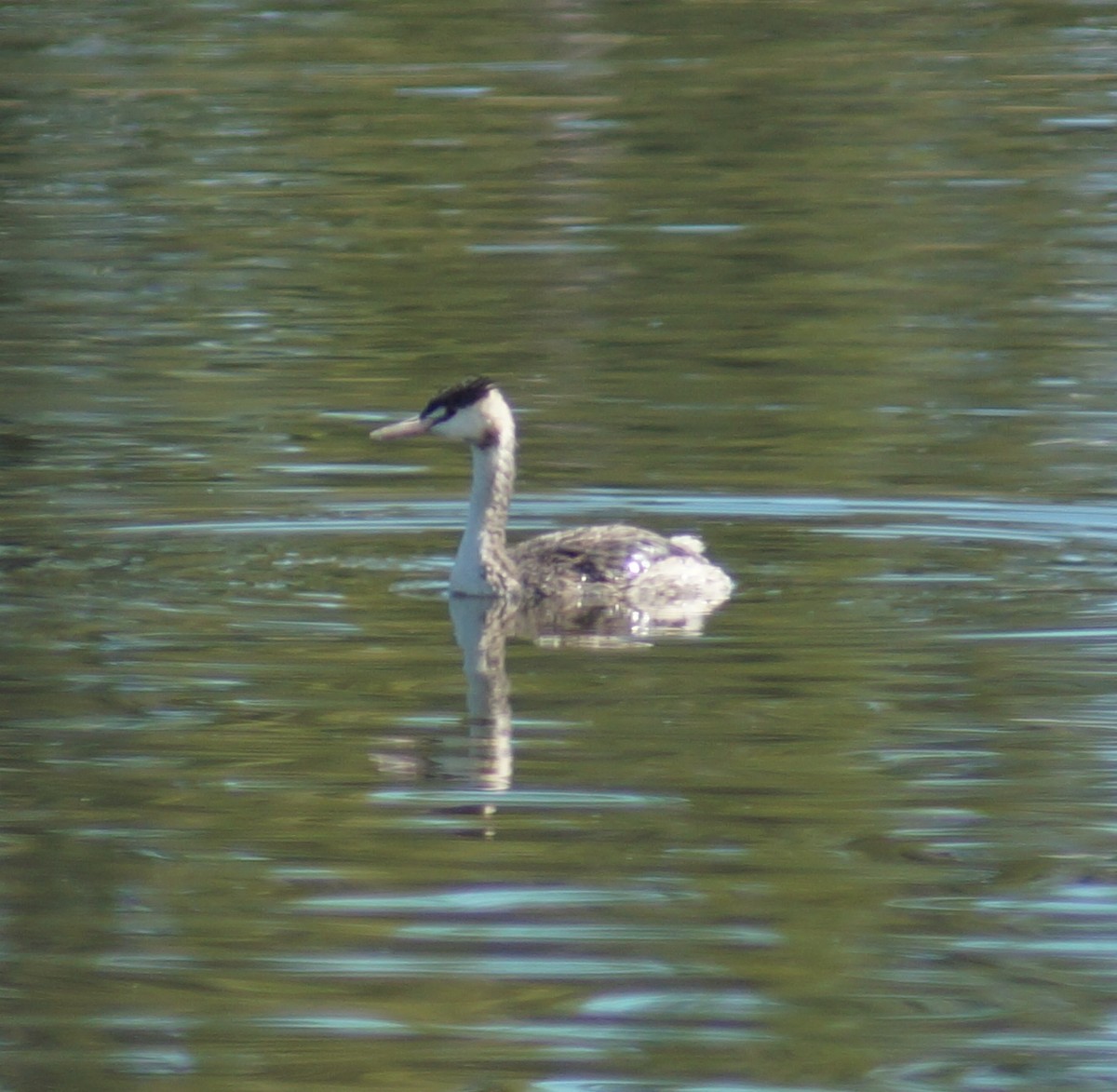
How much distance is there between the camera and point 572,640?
10727 mm

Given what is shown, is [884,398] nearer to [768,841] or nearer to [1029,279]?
[1029,279]

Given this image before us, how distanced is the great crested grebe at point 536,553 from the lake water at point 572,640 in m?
0.29

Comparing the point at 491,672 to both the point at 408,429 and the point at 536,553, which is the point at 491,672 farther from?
the point at 408,429

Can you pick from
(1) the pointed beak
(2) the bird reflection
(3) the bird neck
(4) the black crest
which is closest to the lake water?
(2) the bird reflection

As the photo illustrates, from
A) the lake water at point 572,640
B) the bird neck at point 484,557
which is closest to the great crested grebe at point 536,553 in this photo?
the bird neck at point 484,557

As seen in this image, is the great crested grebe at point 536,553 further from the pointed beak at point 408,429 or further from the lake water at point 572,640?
the lake water at point 572,640

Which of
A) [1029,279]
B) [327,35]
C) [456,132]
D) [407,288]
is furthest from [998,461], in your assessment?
[327,35]

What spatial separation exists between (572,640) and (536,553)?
2.57 ft

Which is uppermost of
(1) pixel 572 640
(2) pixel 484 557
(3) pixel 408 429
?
(3) pixel 408 429

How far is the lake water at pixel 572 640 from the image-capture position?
22.5 feet

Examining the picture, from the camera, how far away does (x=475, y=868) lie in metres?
7.71

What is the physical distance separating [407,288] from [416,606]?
7.16 metres

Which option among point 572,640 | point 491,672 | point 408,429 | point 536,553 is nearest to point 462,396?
point 408,429

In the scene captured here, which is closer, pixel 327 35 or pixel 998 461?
pixel 998 461
